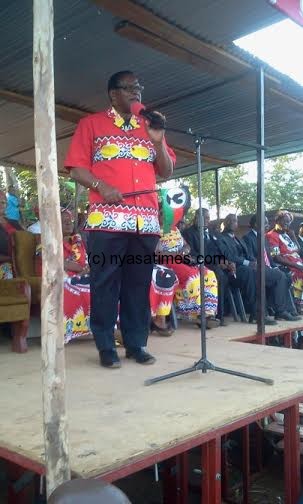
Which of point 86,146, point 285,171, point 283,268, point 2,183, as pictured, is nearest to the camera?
point 86,146

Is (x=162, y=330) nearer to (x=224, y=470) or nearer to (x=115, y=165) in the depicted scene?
(x=224, y=470)

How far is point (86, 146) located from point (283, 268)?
4665mm

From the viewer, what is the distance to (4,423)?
2.17 meters

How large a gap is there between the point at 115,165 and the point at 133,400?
4.72ft

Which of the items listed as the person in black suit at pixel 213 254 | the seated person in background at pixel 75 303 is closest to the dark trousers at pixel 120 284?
the seated person in background at pixel 75 303

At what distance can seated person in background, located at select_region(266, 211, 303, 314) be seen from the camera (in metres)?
7.10

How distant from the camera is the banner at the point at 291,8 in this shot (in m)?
3.31

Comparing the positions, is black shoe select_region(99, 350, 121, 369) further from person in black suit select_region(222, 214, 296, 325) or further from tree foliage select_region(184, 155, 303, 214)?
tree foliage select_region(184, 155, 303, 214)

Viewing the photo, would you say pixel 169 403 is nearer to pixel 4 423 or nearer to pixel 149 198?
pixel 4 423

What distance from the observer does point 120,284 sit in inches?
132

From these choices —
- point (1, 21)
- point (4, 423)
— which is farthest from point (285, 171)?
point (4, 423)

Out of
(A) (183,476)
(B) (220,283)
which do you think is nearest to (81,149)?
(A) (183,476)

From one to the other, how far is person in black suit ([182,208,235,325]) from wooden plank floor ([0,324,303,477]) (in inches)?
72.6

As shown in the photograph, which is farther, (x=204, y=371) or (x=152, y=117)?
(x=204, y=371)
